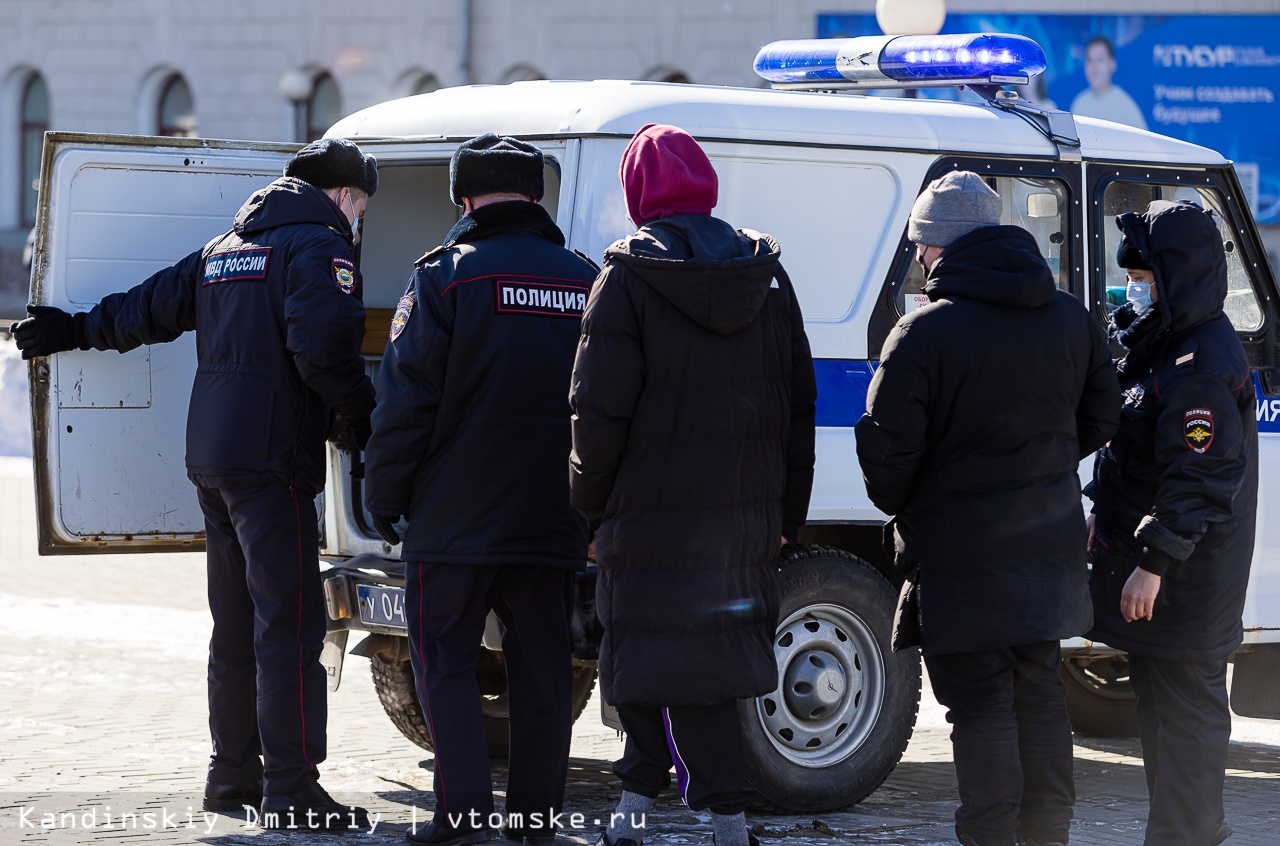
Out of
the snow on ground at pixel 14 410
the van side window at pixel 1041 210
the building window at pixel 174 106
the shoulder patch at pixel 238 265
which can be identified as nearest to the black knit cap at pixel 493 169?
the shoulder patch at pixel 238 265

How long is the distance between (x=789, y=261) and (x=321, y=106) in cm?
2234

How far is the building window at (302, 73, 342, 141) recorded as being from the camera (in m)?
26.8

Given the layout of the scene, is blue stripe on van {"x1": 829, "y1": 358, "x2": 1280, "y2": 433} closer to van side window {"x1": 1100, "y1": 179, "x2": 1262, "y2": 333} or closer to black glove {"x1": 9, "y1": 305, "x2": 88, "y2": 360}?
van side window {"x1": 1100, "y1": 179, "x2": 1262, "y2": 333}

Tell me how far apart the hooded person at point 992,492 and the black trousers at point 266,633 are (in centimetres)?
167

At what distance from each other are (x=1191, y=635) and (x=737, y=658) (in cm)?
116

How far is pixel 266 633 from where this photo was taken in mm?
5246

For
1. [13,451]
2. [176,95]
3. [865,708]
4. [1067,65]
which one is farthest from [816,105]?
[176,95]

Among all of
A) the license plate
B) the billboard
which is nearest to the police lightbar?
the license plate

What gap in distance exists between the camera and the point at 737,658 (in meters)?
→ 4.55

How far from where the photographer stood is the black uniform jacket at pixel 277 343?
5.14 m

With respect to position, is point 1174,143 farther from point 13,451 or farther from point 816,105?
point 13,451

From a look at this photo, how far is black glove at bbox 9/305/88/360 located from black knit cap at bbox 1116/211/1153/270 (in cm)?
306

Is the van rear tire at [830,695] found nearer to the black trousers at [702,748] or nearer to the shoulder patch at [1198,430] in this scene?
the black trousers at [702,748]

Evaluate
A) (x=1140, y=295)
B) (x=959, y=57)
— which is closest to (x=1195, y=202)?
(x=959, y=57)
